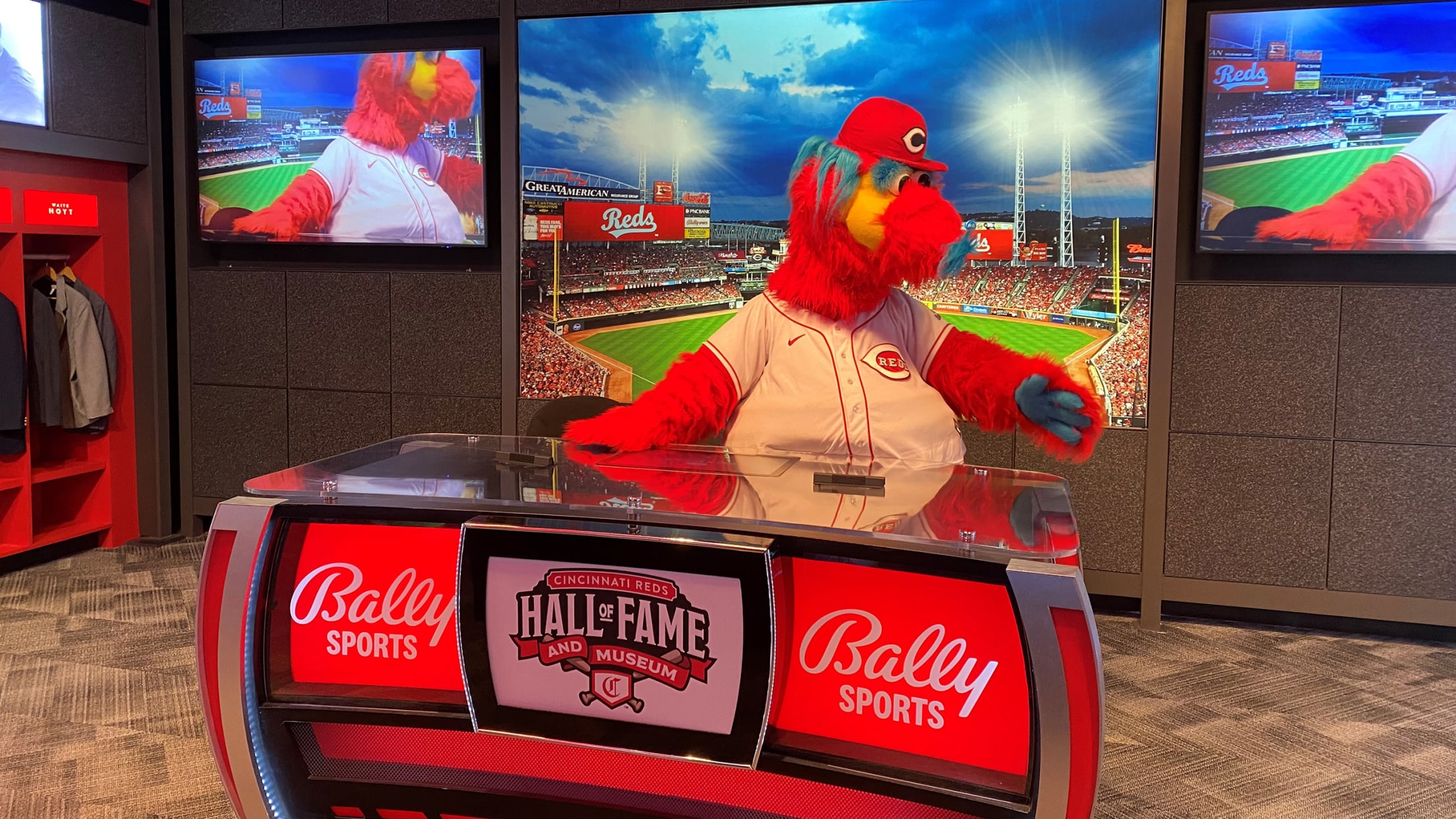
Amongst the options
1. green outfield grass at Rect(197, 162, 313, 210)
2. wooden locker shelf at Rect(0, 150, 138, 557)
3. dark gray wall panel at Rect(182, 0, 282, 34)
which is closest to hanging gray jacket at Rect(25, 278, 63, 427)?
wooden locker shelf at Rect(0, 150, 138, 557)

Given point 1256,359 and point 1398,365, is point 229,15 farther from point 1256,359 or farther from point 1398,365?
point 1398,365

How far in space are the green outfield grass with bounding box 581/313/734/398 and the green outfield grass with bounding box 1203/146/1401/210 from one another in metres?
1.78

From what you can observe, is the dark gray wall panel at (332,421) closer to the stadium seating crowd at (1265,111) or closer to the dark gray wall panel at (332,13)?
the dark gray wall panel at (332,13)

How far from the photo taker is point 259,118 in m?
4.36

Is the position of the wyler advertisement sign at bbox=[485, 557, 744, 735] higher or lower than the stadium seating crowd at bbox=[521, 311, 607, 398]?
lower

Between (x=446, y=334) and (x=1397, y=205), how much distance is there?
11.1 ft

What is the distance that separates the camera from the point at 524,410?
413cm

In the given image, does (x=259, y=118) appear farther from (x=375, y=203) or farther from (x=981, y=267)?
(x=981, y=267)

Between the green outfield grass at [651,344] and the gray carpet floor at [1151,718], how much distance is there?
173cm

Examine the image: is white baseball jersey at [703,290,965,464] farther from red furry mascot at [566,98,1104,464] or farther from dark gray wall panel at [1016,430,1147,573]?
dark gray wall panel at [1016,430,1147,573]

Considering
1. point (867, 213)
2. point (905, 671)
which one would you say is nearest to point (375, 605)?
point (905, 671)

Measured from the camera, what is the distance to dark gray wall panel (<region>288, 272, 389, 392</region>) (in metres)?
4.26

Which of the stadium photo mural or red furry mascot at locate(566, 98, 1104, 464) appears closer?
red furry mascot at locate(566, 98, 1104, 464)

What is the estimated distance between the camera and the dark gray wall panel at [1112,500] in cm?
369
